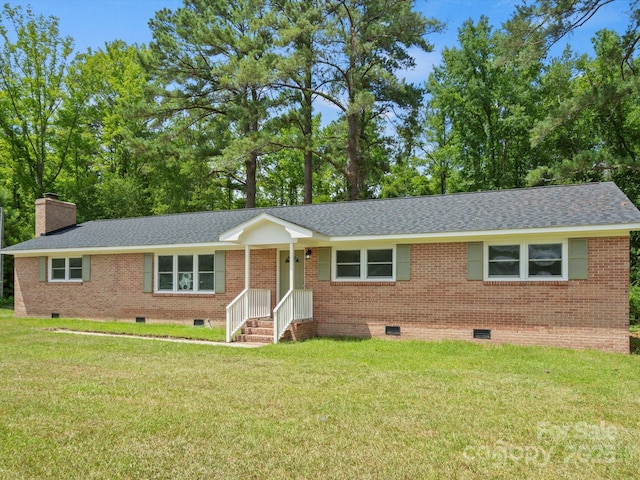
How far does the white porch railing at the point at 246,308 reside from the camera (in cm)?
1354

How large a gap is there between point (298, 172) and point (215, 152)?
11.9 metres

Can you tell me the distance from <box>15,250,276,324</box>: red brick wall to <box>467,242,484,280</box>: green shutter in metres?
5.67

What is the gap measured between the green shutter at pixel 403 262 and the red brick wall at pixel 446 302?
134 millimetres

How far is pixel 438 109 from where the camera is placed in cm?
3266

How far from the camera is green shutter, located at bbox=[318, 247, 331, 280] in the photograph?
14.4 meters

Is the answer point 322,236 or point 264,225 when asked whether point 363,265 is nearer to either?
point 322,236

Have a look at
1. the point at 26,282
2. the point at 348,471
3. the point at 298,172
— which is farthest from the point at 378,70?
the point at 348,471

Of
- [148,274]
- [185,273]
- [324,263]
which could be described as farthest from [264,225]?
[148,274]

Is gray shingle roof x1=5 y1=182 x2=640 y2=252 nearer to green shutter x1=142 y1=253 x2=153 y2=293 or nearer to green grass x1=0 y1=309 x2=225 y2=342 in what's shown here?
green shutter x1=142 y1=253 x2=153 y2=293

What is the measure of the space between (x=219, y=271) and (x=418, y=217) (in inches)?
249

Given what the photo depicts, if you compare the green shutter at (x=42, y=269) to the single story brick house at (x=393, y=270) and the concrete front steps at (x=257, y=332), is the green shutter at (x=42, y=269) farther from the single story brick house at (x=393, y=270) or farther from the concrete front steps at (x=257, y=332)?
the concrete front steps at (x=257, y=332)

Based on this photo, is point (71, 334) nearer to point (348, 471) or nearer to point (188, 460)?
point (188, 460)

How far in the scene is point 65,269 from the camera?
62.2 ft

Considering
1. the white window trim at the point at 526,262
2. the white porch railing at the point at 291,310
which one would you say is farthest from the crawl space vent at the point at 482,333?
the white porch railing at the point at 291,310
